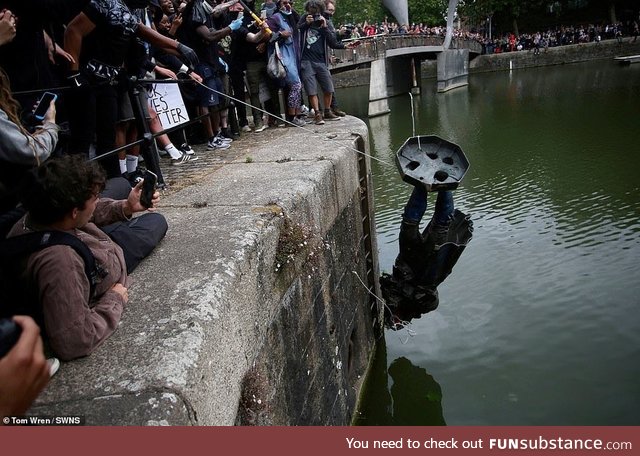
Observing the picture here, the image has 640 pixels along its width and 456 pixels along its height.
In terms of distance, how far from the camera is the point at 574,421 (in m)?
5.20

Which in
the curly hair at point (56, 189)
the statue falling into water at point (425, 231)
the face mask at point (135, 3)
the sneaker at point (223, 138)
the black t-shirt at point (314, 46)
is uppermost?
the face mask at point (135, 3)

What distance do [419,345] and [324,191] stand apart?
2.94 meters

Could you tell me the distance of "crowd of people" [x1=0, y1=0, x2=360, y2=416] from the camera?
208cm

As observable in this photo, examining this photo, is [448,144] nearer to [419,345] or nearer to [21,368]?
[419,345]

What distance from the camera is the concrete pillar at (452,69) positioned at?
32188 millimetres

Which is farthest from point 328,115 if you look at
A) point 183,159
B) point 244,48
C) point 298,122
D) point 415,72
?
point 415,72

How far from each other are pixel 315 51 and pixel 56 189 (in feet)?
19.6

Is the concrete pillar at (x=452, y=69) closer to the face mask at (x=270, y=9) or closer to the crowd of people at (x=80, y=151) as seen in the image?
the face mask at (x=270, y=9)

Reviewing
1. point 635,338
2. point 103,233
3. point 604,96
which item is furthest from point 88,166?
point 604,96

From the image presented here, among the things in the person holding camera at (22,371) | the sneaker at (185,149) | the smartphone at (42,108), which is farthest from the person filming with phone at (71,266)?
the sneaker at (185,149)

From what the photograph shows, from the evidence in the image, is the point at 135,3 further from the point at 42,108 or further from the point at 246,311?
the point at 246,311

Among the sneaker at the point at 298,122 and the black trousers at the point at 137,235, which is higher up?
the sneaker at the point at 298,122

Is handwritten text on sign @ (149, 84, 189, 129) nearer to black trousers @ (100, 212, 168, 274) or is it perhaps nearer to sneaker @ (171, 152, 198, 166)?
sneaker @ (171, 152, 198, 166)

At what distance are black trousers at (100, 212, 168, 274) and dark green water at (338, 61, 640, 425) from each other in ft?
10.6
